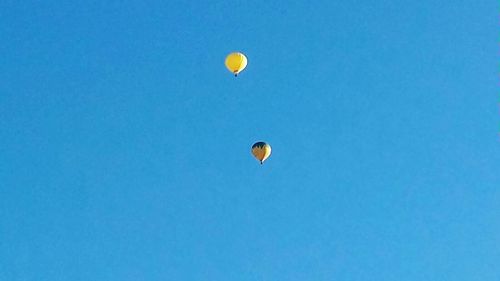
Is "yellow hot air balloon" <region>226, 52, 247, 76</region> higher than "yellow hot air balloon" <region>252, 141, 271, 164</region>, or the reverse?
"yellow hot air balloon" <region>226, 52, 247, 76</region>

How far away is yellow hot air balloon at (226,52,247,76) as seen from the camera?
397 feet

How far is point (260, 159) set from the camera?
12056cm

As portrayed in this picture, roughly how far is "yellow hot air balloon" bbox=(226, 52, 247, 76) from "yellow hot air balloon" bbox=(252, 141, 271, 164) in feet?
19.1

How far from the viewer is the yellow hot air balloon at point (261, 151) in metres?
121

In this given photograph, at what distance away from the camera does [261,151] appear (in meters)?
121

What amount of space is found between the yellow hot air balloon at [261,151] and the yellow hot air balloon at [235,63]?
19.1ft

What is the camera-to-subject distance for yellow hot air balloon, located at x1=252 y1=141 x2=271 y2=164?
120625 mm

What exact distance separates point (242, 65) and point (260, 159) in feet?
24.5

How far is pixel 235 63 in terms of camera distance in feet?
397

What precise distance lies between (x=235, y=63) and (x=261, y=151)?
710 centimetres

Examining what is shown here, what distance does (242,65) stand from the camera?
12144 centimetres

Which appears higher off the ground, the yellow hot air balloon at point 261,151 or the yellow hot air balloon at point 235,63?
the yellow hot air balloon at point 235,63
